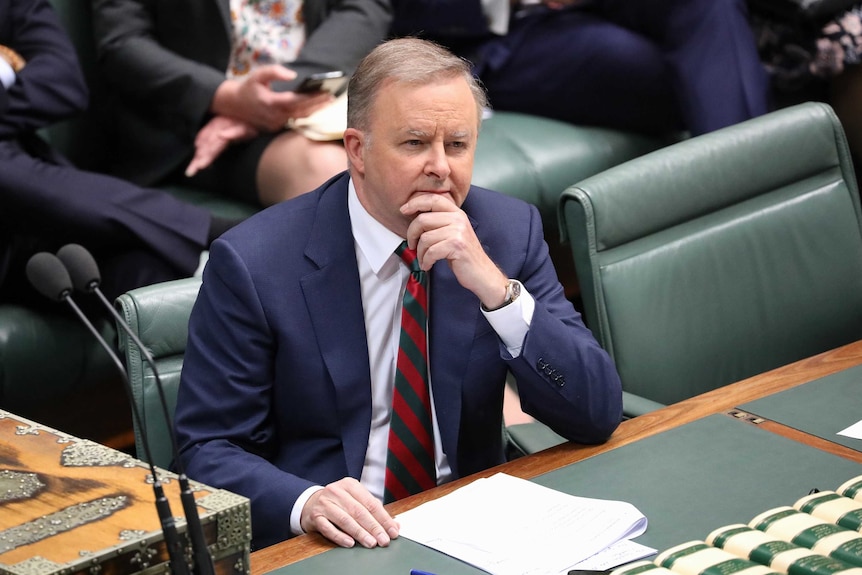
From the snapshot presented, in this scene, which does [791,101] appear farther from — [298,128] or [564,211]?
[564,211]

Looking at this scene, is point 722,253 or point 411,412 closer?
point 411,412

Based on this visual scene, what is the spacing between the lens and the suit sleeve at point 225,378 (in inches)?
68.1

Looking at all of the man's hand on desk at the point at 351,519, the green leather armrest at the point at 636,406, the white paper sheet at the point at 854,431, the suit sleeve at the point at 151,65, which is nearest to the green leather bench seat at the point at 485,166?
the suit sleeve at the point at 151,65

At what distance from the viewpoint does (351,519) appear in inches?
56.8

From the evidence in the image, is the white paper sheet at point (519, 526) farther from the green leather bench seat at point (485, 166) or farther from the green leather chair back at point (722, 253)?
the green leather bench seat at point (485, 166)

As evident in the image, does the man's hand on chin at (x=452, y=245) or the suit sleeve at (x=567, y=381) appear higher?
the man's hand on chin at (x=452, y=245)

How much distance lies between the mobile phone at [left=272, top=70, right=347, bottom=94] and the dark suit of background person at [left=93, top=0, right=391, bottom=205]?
0.10m

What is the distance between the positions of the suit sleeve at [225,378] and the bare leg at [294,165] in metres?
1.14

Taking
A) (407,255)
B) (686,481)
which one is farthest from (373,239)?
(686,481)

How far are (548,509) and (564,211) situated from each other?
748 mm

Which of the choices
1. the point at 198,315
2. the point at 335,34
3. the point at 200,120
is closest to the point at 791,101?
the point at 335,34

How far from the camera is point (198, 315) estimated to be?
179 centimetres

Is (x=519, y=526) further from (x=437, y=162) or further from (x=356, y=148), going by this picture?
(x=356, y=148)

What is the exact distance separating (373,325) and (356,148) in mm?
268
